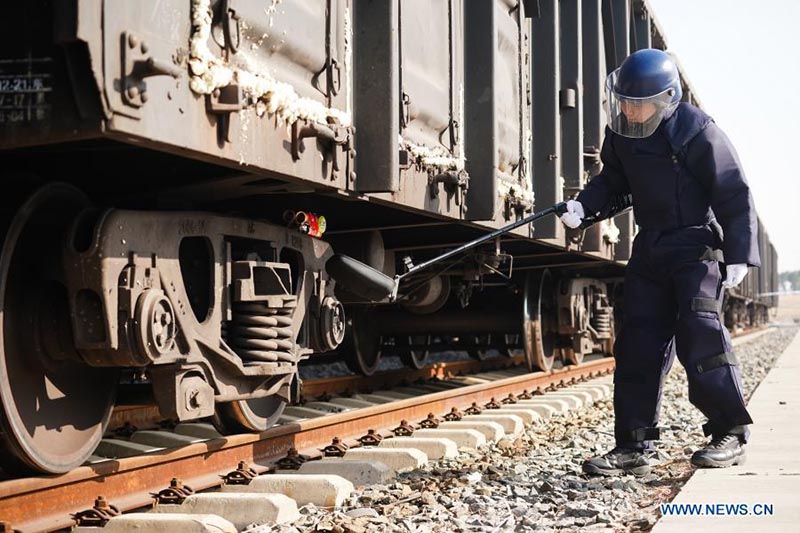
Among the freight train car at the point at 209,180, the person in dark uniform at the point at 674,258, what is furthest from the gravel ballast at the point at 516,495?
the freight train car at the point at 209,180

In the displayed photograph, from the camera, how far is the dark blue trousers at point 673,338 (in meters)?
4.61

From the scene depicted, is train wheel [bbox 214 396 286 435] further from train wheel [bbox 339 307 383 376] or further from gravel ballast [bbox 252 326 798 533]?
train wheel [bbox 339 307 383 376]

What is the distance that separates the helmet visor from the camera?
4.72m

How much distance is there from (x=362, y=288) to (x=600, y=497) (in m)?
1.78

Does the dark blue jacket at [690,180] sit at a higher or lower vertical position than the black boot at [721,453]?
higher

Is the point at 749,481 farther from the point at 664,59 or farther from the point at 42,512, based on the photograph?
the point at 42,512

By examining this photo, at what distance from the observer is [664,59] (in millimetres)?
4762

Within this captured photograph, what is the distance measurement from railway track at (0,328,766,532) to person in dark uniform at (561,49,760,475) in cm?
153

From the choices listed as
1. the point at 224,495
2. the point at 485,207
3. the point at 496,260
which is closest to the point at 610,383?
A: the point at 496,260

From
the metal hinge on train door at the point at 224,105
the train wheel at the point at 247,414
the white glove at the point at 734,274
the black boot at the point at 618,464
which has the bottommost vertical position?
the black boot at the point at 618,464

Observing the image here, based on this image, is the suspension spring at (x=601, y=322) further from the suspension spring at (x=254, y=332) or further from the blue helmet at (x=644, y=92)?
the suspension spring at (x=254, y=332)

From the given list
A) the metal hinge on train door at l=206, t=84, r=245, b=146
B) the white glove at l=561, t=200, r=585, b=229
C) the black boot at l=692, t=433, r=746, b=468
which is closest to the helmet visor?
the white glove at l=561, t=200, r=585, b=229

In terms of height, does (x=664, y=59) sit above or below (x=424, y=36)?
below

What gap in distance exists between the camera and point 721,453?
453 cm
